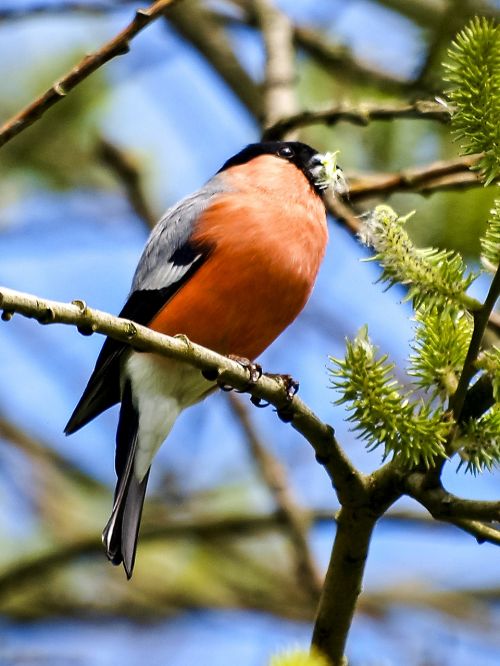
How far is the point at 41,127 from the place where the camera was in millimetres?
6492

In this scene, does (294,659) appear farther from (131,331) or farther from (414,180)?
(414,180)

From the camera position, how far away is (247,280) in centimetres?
437

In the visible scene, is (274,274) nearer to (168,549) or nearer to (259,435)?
(259,435)

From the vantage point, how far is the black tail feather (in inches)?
164

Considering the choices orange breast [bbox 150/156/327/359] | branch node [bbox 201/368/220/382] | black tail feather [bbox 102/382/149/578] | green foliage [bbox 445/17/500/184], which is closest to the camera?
green foliage [bbox 445/17/500/184]

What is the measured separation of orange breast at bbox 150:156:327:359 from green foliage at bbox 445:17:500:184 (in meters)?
2.24

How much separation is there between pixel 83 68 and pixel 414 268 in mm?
1043

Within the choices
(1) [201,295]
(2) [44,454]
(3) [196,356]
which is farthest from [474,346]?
(2) [44,454]

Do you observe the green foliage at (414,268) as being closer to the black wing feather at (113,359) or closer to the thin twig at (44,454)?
the black wing feather at (113,359)

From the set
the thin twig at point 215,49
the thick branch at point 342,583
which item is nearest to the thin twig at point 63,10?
the thin twig at point 215,49

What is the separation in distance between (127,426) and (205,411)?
1805 mm

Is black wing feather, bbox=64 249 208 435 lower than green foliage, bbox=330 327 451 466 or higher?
higher

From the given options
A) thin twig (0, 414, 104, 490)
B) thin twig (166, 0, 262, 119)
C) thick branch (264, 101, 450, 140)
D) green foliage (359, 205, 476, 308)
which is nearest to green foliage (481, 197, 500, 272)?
green foliage (359, 205, 476, 308)

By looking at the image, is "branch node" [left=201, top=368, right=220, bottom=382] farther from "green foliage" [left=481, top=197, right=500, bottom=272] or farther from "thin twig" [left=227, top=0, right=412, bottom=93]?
"thin twig" [left=227, top=0, right=412, bottom=93]
